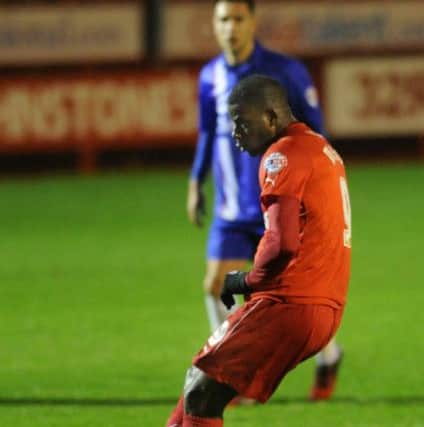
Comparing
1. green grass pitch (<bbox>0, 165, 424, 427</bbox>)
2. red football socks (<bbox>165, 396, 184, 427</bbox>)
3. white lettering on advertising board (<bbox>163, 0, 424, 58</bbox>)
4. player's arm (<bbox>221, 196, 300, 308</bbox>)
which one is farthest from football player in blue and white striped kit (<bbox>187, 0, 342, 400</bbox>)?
white lettering on advertising board (<bbox>163, 0, 424, 58</bbox>)

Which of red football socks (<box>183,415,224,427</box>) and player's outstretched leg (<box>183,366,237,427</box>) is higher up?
player's outstretched leg (<box>183,366,237,427</box>)

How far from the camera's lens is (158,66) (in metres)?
23.0

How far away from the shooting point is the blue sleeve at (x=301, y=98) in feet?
26.4

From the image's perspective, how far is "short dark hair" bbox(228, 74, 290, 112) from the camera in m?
5.65

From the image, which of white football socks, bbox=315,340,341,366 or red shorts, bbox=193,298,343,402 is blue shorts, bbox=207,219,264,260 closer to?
white football socks, bbox=315,340,341,366

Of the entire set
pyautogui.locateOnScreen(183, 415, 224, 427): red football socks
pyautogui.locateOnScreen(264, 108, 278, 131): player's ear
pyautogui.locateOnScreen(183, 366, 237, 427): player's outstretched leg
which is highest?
pyautogui.locateOnScreen(264, 108, 278, 131): player's ear

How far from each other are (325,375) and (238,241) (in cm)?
92

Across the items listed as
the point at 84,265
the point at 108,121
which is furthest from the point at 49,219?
Answer: the point at 108,121

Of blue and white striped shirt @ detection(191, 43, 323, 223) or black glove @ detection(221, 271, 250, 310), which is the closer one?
black glove @ detection(221, 271, 250, 310)

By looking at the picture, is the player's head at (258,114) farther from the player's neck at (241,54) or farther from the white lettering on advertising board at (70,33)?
the white lettering on advertising board at (70,33)

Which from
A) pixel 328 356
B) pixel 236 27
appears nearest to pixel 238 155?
pixel 236 27

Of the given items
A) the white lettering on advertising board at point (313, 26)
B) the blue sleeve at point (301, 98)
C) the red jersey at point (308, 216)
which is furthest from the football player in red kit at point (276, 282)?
the white lettering on advertising board at point (313, 26)

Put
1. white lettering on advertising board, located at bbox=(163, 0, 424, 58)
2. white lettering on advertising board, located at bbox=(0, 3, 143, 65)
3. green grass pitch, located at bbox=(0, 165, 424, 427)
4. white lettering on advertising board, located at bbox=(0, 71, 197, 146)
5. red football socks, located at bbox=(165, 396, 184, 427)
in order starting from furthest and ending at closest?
white lettering on advertising board, located at bbox=(163, 0, 424, 58)
white lettering on advertising board, located at bbox=(0, 3, 143, 65)
white lettering on advertising board, located at bbox=(0, 71, 197, 146)
green grass pitch, located at bbox=(0, 165, 424, 427)
red football socks, located at bbox=(165, 396, 184, 427)

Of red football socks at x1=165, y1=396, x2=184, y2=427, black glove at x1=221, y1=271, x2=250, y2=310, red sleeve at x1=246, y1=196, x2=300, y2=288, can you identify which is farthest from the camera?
red football socks at x1=165, y1=396, x2=184, y2=427
